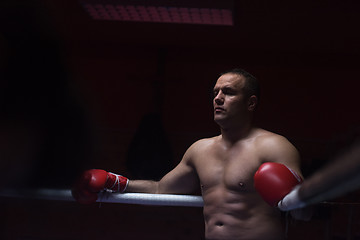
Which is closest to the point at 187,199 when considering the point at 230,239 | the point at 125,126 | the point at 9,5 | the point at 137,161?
the point at 230,239

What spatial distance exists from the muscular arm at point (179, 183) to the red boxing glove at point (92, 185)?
15cm

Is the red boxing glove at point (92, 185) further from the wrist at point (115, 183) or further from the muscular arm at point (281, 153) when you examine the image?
the muscular arm at point (281, 153)

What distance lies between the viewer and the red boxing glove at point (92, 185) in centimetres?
203

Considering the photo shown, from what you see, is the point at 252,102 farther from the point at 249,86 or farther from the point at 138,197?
the point at 138,197

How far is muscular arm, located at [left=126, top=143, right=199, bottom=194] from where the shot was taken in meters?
2.20

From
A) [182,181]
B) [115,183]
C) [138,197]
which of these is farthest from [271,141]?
[115,183]

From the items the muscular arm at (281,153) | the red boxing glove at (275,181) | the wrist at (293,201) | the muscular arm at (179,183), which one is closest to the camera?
the wrist at (293,201)

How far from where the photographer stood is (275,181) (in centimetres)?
157

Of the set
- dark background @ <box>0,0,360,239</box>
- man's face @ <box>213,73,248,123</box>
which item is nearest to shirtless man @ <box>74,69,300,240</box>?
man's face @ <box>213,73,248,123</box>

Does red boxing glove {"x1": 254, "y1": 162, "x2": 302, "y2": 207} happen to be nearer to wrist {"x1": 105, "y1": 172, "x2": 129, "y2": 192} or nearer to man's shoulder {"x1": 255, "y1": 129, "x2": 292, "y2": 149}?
man's shoulder {"x1": 255, "y1": 129, "x2": 292, "y2": 149}

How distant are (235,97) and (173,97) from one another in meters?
2.59

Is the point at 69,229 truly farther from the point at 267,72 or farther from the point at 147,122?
the point at 267,72

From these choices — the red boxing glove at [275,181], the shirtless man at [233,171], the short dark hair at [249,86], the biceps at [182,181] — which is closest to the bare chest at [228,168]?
the shirtless man at [233,171]

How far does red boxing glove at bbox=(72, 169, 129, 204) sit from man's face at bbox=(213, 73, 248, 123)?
0.67 m
